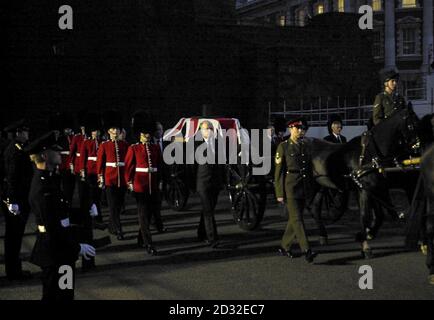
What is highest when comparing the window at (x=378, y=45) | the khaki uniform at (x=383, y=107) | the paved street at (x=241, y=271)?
the window at (x=378, y=45)

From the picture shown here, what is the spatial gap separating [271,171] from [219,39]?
21.1 metres

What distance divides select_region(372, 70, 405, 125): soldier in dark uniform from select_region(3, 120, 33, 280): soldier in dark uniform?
5.23m

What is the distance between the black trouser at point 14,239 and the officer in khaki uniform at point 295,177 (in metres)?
3.46

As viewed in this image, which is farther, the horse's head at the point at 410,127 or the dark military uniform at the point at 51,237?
the horse's head at the point at 410,127

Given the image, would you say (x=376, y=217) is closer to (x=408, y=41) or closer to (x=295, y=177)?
(x=295, y=177)

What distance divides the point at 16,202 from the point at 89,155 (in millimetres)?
5196

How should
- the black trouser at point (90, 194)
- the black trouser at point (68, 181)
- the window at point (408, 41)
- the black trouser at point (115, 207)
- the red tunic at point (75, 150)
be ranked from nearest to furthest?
the black trouser at point (90, 194)
the black trouser at point (115, 207)
the red tunic at point (75, 150)
the black trouser at point (68, 181)
the window at point (408, 41)

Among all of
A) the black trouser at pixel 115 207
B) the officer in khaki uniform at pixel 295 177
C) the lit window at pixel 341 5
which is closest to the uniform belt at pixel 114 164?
the black trouser at pixel 115 207

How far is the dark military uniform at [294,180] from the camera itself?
8.84 metres

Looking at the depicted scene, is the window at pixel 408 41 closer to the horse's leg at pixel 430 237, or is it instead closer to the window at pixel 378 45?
the window at pixel 378 45

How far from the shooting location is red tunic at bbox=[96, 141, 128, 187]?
1166 centimetres

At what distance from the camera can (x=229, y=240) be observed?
10.9 m

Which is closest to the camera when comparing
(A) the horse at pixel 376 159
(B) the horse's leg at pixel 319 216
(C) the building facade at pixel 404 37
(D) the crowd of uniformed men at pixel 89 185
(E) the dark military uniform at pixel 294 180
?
(D) the crowd of uniformed men at pixel 89 185

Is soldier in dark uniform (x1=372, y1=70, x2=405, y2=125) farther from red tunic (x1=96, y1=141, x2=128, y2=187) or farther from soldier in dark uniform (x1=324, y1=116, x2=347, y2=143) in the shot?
red tunic (x1=96, y1=141, x2=128, y2=187)
